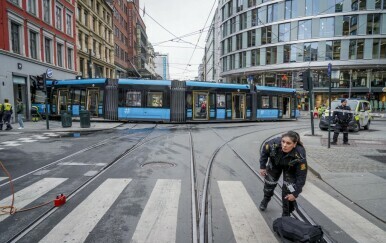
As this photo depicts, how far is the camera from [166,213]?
15.5 ft

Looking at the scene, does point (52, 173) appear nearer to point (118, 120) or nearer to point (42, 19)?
point (118, 120)

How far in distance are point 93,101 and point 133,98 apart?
10.4 feet

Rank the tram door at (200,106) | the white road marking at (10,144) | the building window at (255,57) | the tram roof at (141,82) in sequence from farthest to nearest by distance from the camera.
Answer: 1. the building window at (255,57)
2. the tram door at (200,106)
3. the tram roof at (141,82)
4. the white road marking at (10,144)

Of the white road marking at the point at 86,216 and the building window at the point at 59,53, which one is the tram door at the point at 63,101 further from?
the white road marking at the point at 86,216

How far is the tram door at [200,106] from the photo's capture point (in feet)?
72.4

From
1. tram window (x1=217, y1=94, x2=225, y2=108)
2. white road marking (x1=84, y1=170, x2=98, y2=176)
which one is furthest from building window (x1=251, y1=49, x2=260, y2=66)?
white road marking (x1=84, y1=170, x2=98, y2=176)

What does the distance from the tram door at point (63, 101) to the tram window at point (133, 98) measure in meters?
5.00

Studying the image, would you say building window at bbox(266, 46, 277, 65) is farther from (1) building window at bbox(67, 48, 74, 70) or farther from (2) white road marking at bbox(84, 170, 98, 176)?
(2) white road marking at bbox(84, 170, 98, 176)

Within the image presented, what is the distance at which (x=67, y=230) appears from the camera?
4098 millimetres

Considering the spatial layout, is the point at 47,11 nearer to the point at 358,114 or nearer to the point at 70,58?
the point at 70,58

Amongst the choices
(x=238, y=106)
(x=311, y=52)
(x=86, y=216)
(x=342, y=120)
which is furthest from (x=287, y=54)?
(x=86, y=216)

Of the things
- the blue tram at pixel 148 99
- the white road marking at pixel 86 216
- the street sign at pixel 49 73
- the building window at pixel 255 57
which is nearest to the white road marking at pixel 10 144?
the white road marking at pixel 86 216

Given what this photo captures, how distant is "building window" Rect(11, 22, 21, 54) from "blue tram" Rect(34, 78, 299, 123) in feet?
13.1

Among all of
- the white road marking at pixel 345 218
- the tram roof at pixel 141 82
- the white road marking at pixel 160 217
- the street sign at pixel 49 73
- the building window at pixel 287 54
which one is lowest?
the white road marking at pixel 345 218
